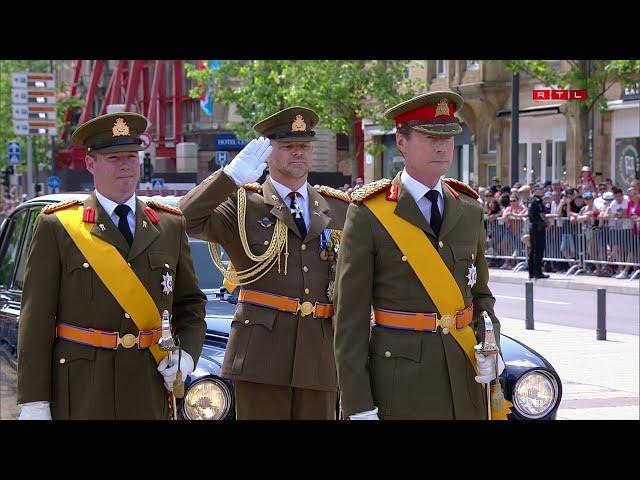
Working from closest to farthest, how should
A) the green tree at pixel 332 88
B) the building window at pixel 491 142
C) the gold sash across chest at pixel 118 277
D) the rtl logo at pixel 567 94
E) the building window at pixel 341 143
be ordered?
the gold sash across chest at pixel 118 277 → the rtl logo at pixel 567 94 → the green tree at pixel 332 88 → the building window at pixel 491 142 → the building window at pixel 341 143

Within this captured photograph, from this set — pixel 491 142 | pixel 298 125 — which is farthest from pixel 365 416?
pixel 491 142

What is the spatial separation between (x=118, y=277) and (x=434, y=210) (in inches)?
53.1

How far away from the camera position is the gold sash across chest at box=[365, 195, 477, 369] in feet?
16.2

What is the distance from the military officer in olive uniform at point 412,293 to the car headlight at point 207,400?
1.41m

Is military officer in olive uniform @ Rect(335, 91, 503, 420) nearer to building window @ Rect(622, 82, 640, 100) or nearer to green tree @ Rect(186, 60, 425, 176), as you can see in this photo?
building window @ Rect(622, 82, 640, 100)

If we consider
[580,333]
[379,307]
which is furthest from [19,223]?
[580,333]

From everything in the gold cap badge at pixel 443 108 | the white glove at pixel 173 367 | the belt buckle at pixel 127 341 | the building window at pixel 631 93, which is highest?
the building window at pixel 631 93

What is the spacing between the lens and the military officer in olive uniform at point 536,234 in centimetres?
2338

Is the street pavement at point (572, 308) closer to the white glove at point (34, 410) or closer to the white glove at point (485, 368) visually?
the white glove at point (485, 368)

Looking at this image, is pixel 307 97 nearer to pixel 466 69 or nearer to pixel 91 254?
pixel 466 69

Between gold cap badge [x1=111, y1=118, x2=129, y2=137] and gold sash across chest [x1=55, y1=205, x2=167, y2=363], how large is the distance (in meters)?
0.43

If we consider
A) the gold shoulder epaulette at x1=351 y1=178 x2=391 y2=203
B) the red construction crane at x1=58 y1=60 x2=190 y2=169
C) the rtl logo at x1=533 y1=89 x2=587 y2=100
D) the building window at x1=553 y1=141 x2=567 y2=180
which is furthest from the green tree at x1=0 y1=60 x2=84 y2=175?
the gold shoulder epaulette at x1=351 y1=178 x2=391 y2=203

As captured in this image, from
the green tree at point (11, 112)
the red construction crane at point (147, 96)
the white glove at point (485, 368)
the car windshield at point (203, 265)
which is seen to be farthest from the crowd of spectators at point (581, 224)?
the red construction crane at point (147, 96)
